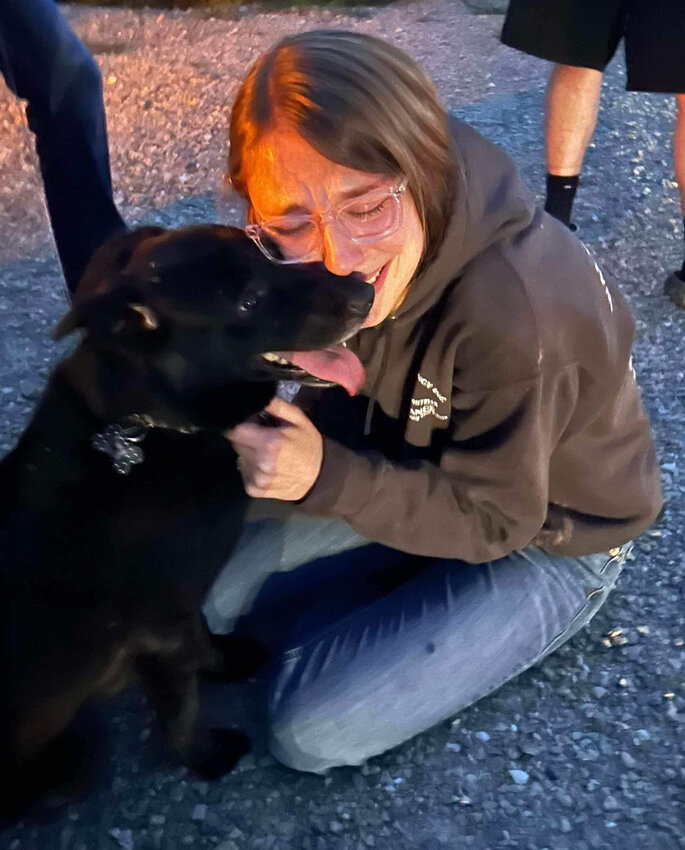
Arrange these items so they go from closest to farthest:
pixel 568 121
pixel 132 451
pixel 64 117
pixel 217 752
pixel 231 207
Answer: pixel 132 451 < pixel 231 207 < pixel 217 752 < pixel 64 117 < pixel 568 121

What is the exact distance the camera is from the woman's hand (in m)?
1.42

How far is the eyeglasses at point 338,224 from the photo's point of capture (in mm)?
1308

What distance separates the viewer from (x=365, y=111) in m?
1.25

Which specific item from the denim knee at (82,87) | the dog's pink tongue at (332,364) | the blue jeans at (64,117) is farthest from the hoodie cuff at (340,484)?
the denim knee at (82,87)

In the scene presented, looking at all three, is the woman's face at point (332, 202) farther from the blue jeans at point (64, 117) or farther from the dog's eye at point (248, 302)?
the blue jeans at point (64, 117)

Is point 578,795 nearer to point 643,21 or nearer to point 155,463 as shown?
point 155,463

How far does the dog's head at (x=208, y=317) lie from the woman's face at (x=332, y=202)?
0.13ft

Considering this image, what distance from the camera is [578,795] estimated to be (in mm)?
1661

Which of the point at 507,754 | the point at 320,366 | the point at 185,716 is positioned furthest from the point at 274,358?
the point at 507,754

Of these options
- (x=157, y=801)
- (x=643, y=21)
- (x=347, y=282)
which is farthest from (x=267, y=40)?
(x=157, y=801)

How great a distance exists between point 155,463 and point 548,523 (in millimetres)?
732

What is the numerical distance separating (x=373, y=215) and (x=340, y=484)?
43 cm

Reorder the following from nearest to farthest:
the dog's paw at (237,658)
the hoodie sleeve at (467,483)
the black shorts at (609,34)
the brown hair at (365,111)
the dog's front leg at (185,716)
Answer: the brown hair at (365,111), the hoodie sleeve at (467,483), the dog's front leg at (185,716), the dog's paw at (237,658), the black shorts at (609,34)

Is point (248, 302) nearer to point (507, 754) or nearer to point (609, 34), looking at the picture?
point (507, 754)
